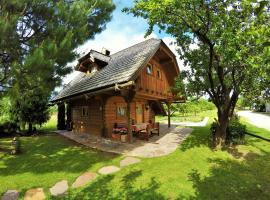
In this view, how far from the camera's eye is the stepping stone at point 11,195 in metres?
6.20

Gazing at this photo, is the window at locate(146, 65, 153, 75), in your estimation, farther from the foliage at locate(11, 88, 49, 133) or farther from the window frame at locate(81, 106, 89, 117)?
the foliage at locate(11, 88, 49, 133)

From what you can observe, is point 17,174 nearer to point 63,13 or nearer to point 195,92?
point 63,13

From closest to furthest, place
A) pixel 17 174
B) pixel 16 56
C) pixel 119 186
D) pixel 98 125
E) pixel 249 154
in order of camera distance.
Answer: pixel 119 186 < pixel 17 174 < pixel 16 56 < pixel 249 154 < pixel 98 125

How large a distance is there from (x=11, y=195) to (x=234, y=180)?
7397 millimetres

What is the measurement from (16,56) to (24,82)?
1.33 meters

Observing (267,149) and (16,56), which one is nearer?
(16,56)

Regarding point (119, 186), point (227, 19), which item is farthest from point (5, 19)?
point (227, 19)

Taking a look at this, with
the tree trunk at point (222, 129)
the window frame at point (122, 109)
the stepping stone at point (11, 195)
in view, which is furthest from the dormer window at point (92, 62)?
the stepping stone at point (11, 195)

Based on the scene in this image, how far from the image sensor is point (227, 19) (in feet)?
28.8

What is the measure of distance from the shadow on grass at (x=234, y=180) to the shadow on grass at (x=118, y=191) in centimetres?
96

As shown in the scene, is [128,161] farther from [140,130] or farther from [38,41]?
[38,41]

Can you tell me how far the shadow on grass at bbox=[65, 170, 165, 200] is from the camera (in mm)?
6213

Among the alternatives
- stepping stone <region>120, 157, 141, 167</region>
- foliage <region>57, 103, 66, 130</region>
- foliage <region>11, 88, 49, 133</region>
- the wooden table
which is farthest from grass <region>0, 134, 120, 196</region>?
foliage <region>57, 103, 66, 130</region>

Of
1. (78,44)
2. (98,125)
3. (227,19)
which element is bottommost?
(98,125)
